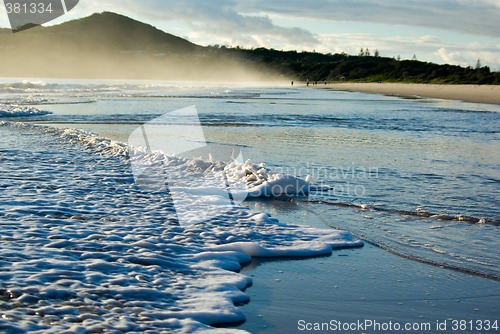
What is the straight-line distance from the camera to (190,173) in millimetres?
8398

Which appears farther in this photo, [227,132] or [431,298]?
[227,132]

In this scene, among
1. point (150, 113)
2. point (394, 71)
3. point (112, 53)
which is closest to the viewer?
point (150, 113)

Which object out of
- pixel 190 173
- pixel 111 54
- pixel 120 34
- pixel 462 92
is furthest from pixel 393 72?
pixel 120 34

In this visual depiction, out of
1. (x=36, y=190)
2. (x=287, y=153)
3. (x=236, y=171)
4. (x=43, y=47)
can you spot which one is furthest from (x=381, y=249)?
(x=43, y=47)

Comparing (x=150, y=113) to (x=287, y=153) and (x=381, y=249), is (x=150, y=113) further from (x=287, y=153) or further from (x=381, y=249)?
(x=381, y=249)

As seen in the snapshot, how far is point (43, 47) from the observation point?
13638 centimetres

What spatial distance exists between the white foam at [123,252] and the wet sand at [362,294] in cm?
18

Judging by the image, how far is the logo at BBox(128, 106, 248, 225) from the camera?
6.55 meters

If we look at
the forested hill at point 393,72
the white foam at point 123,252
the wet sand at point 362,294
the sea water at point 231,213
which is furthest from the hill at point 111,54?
the wet sand at point 362,294

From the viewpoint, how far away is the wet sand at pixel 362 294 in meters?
3.47

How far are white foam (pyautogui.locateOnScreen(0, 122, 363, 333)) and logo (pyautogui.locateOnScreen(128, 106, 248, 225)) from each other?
7 cm

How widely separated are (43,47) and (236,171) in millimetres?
139628

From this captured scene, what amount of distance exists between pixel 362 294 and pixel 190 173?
484 cm

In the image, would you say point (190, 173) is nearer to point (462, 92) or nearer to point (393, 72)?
point (462, 92)
